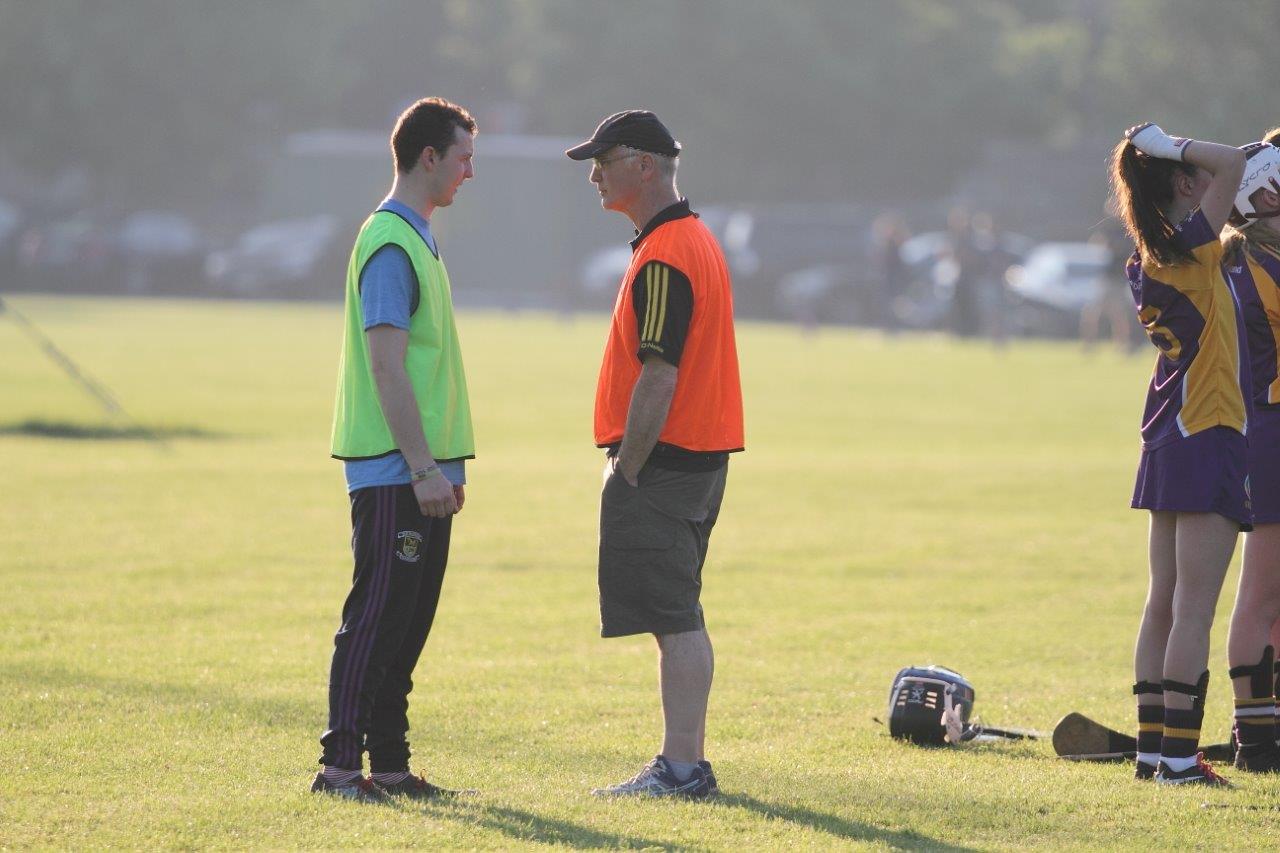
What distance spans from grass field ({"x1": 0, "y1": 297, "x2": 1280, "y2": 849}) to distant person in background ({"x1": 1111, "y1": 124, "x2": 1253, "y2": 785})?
447 millimetres

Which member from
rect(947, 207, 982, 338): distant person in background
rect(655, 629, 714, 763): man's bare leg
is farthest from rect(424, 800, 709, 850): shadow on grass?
rect(947, 207, 982, 338): distant person in background

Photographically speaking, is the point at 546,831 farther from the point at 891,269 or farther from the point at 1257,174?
the point at 891,269

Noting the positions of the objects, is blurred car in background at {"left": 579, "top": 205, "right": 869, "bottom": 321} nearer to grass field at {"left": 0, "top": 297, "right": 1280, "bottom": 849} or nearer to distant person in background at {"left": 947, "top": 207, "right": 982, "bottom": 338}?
distant person in background at {"left": 947, "top": 207, "right": 982, "bottom": 338}

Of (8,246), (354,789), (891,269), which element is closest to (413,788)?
(354,789)

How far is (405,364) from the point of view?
5676mm

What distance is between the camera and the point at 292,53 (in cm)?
6444

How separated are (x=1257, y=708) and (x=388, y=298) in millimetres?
3287

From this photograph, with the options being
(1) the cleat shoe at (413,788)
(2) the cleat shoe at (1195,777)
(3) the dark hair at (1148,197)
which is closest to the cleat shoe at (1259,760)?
(2) the cleat shoe at (1195,777)

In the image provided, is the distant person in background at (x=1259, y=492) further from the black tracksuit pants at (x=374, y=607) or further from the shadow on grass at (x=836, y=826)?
the black tracksuit pants at (x=374, y=607)

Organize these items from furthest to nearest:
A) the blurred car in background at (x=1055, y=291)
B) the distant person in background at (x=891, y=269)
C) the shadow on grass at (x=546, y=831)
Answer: the blurred car in background at (x=1055, y=291) → the distant person in background at (x=891, y=269) → the shadow on grass at (x=546, y=831)

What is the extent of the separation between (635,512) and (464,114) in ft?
4.54

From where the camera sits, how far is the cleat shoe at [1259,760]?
6.34 m

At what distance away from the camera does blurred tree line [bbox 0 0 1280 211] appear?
6222cm

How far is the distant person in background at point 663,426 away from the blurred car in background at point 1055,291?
122 feet
